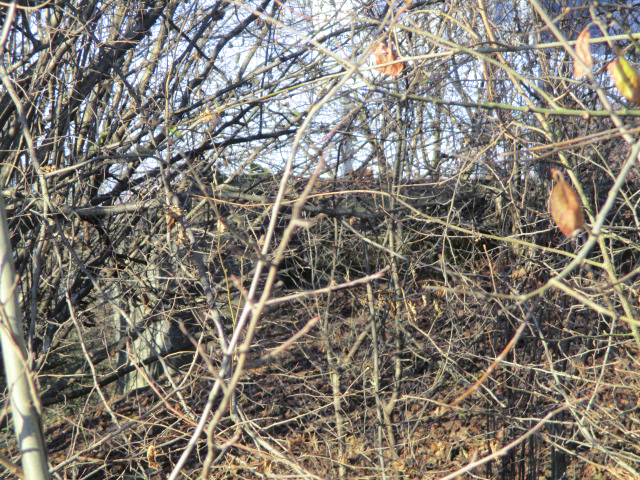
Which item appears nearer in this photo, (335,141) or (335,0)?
(335,141)

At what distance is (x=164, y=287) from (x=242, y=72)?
1984 mm

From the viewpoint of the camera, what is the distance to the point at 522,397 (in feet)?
14.8

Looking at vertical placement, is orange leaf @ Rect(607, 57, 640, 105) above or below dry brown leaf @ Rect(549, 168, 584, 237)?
above

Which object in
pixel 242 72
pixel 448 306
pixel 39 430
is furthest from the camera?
pixel 242 72

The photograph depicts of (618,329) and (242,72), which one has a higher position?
(242,72)

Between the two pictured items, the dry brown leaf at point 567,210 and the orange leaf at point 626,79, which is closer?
the dry brown leaf at point 567,210

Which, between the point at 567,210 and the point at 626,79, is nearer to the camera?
the point at 567,210

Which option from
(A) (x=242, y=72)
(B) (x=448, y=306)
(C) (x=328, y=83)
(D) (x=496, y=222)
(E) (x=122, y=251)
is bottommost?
(B) (x=448, y=306)

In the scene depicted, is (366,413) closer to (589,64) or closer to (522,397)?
(522,397)

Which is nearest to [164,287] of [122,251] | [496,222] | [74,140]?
[122,251]

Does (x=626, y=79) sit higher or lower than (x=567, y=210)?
higher

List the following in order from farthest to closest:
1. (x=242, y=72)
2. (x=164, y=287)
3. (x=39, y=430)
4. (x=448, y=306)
→ (x=242, y=72) < (x=448, y=306) < (x=164, y=287) < (x=39, y=430)

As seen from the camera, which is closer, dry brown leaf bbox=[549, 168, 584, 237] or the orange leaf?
dry brown leaf bbox=[549, 168, 584, 237]

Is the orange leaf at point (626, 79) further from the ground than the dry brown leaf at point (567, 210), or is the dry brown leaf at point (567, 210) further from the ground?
the orange leaf at point (626, 79)
